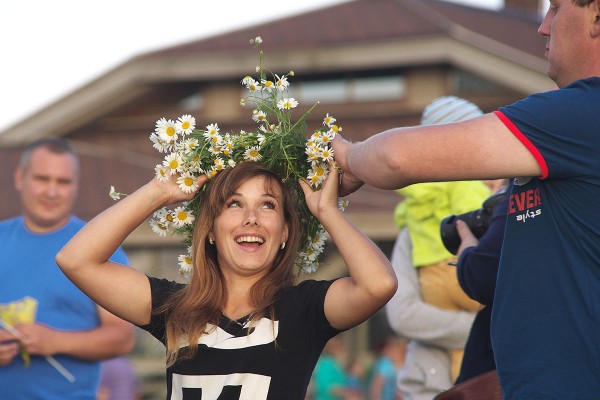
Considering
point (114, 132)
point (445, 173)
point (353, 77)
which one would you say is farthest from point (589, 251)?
point (114, 132)

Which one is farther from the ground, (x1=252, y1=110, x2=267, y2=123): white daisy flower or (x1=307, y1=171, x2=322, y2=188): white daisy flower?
(x1=252, y1=110, x2=267, y2=123): white daisy flower

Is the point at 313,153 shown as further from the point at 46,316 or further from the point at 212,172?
the point at 46,316

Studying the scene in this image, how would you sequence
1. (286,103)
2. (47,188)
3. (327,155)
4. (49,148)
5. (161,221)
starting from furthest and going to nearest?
(49,148) < (47,188) < (161,221) < (286,103) < (327,155)

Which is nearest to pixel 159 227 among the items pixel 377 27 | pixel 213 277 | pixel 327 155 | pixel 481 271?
pixel 213 277

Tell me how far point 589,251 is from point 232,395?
1.38 m

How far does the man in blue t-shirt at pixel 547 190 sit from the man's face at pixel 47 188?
126 inches

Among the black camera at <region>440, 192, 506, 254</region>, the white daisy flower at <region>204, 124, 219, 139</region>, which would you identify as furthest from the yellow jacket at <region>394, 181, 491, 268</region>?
the white daisy flower at <region>204, 124, 219, 139</region>

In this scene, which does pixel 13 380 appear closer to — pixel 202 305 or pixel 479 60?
pixel 202 305

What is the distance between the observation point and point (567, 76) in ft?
8.82

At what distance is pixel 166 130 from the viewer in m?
3.51

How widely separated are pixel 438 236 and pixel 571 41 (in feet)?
7.99

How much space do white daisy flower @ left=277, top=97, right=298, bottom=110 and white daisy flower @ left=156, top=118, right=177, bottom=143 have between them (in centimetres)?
41

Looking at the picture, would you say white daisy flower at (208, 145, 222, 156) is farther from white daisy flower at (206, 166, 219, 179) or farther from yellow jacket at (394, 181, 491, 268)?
yellow jacket at (394, 181, 491, 268)

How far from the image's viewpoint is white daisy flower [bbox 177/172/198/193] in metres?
3.56
